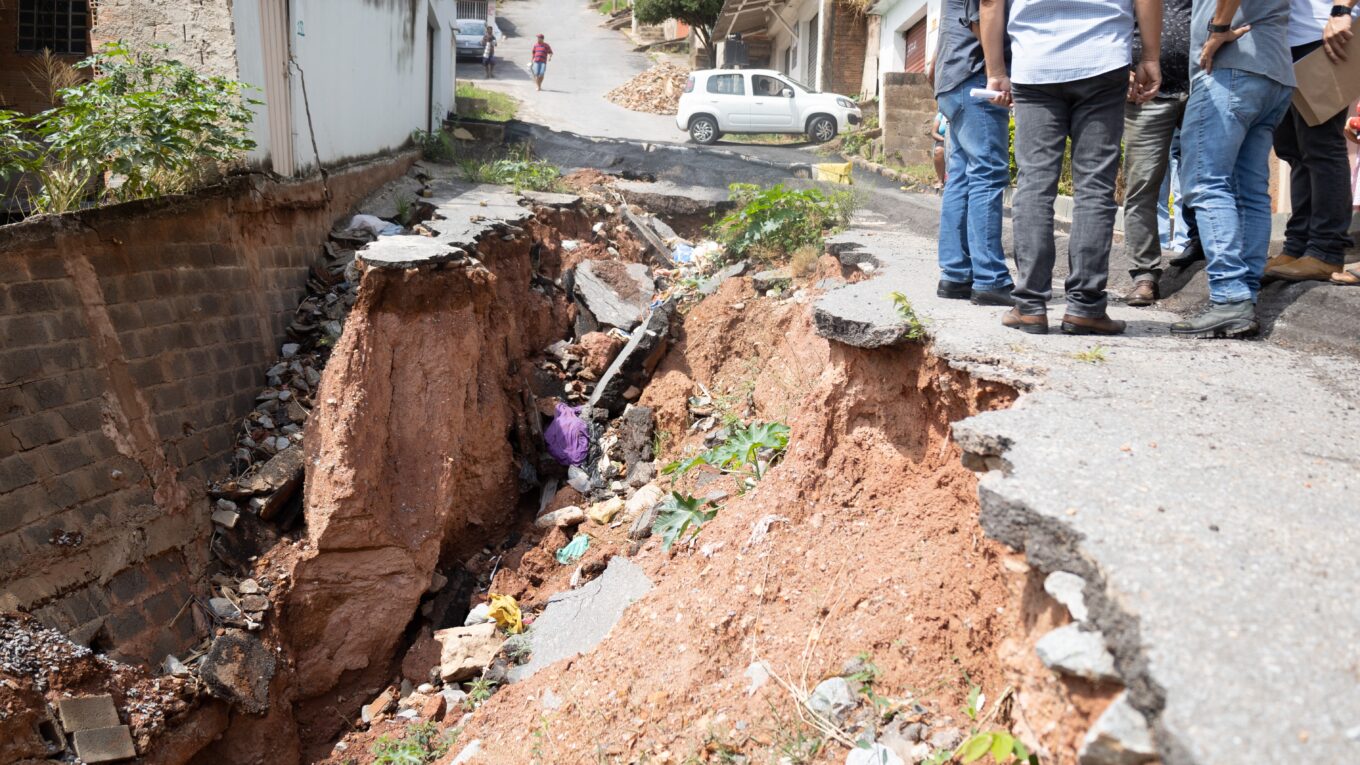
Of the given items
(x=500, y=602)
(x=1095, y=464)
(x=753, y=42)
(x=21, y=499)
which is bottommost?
(x=500, y=602)

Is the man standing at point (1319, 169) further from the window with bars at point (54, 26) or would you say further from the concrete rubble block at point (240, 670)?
the window with bars at point (54, 26)

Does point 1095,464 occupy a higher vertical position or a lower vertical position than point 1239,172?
lower

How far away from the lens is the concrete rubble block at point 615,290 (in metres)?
7.85

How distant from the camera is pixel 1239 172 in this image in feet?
12.8

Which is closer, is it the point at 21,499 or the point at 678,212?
the point at 21,499

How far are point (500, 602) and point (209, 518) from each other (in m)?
1.76

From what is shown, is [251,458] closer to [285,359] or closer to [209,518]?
[209,518]

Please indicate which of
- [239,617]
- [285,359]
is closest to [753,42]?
[285,359]

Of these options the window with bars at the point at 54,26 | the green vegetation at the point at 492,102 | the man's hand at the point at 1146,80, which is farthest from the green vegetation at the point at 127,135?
the green vegetation at the point at 492,102

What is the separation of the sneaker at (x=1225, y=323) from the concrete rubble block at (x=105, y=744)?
500 centimetres

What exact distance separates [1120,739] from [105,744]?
443 centimetres

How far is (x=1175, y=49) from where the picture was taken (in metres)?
4.37

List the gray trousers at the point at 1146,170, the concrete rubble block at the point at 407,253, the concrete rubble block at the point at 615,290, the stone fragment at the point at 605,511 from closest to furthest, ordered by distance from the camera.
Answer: the gray trousers at the point at 1146,170, the concrete rubble block at the point at 407,253, the stone fragment at the point at 605,511, the concrete rubble block at the point at 615,290

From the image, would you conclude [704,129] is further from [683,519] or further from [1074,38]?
[1074,38]
